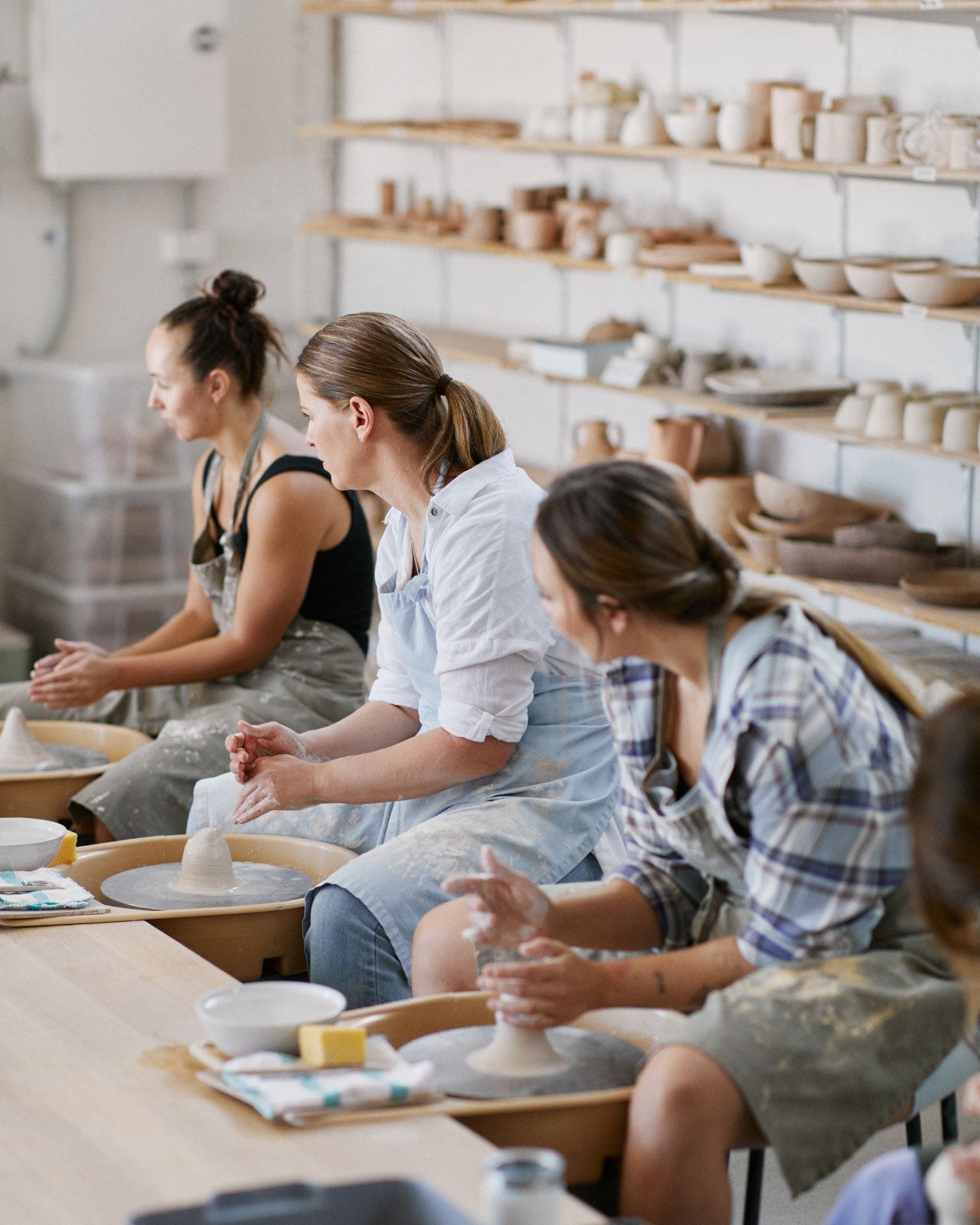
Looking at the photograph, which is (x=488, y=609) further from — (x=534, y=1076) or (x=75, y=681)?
(x=75, y=681)

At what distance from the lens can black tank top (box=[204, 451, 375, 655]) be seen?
3051 mm

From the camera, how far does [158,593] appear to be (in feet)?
→ 17.5

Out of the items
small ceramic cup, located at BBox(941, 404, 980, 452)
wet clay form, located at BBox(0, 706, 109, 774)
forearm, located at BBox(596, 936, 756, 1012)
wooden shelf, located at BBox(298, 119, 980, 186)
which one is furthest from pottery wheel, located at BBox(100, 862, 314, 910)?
wooden shelf, located at BBox(298, 119, 980, 186)

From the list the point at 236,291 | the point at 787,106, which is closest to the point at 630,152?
the point at 787,106

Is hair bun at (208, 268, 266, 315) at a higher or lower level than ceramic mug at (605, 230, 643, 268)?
lower

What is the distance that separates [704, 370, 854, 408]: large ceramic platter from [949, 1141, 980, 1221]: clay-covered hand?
3.00 meters

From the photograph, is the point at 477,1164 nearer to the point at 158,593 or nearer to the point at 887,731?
the point at 887,731

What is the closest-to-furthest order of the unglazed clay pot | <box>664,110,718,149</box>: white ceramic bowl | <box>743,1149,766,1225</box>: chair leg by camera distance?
<box>743,1149,766,1225</box>: chair leg
<box>664,110,718,149</box>: white ceramic bowl
the unglazed clay pot

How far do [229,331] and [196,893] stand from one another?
4.11 feet

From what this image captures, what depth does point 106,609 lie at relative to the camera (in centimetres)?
530

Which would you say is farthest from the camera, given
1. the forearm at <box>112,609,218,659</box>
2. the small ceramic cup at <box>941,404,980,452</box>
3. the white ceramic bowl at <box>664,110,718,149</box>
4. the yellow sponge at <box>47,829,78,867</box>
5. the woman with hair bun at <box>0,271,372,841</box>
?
the white ceramic bowl at <box>664,110,718,149</box>

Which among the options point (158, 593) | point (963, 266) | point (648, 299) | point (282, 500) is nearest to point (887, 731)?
point (282, 500)

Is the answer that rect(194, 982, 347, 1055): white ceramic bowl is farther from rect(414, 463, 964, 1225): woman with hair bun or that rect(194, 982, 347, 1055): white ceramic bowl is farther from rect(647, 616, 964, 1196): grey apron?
rect(647, 616, 964, 1196): grey apron

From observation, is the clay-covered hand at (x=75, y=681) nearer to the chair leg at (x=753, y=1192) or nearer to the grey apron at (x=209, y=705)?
the grey apron at (x=209, y=705)
